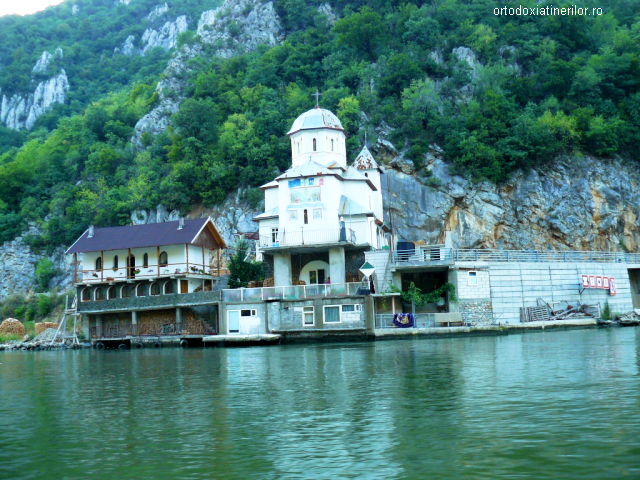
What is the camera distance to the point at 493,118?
230 ft

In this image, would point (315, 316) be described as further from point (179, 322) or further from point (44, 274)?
point (44, 274)

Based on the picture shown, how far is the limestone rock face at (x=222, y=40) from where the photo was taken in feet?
292

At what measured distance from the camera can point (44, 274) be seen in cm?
7506

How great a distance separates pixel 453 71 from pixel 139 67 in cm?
7622

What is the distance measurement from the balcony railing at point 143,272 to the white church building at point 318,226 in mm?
5474

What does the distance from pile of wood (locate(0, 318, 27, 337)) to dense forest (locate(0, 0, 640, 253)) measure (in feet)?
68.4

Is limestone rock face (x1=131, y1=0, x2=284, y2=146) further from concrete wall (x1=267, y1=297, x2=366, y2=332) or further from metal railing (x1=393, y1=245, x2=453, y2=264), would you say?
concrete wall (x1=267, y1=297, x2=366, y2=332)

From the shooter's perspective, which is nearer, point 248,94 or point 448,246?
point 448,246

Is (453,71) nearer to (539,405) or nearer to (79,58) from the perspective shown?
(539,405)

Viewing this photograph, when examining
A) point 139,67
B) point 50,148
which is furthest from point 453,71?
point 139,67

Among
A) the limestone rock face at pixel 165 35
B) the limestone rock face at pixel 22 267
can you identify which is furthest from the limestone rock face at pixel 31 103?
the limestone rock face at pixel 22 267

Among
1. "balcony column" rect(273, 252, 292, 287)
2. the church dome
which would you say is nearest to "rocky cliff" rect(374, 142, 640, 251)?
the church dome

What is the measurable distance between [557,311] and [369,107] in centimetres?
3350

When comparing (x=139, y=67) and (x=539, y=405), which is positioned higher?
(x=139, y=67)
